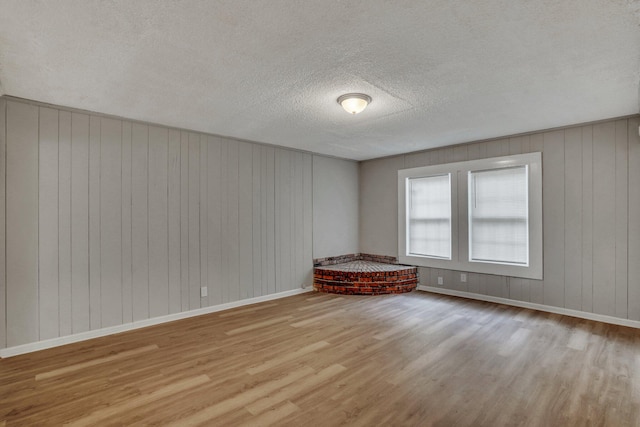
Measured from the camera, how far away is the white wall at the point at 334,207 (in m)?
5.91

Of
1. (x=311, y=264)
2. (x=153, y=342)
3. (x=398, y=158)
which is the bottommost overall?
(x=153, y=342)

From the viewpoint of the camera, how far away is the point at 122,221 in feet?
12.3

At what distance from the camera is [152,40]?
215 cm

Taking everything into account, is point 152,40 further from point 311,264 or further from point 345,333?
point 311,264

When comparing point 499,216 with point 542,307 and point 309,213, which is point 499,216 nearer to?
point 542,307

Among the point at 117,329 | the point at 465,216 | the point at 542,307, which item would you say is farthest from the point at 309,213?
the point at 542,307

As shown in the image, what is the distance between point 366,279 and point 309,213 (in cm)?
151

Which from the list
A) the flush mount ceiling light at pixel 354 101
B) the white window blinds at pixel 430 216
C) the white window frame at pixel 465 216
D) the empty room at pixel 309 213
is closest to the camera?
the empty room at pixel 309 213

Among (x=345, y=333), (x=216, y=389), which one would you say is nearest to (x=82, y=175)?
(x=216, y=389)

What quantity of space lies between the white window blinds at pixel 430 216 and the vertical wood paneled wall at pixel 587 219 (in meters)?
0.82

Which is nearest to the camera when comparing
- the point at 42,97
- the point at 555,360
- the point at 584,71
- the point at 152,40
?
the point at 152,40

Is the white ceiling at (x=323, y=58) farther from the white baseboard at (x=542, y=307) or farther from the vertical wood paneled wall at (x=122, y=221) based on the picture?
the white baseboard at (x=542, y=307)

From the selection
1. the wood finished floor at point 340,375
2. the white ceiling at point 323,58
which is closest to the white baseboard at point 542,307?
the wood finished floor at point 340,375

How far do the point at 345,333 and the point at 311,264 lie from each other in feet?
7.51
